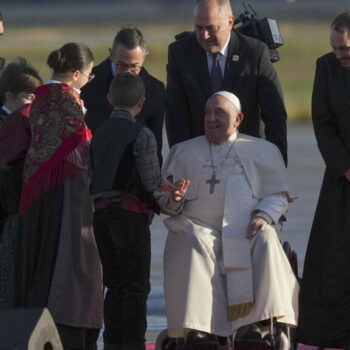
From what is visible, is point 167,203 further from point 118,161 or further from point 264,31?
point 264,31

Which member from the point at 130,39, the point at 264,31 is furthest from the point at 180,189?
the point at 264,31

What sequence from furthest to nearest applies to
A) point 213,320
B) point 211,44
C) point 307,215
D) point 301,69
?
1. point 301,69
2. point 307,215
3. point 211,44
4. point 213,320

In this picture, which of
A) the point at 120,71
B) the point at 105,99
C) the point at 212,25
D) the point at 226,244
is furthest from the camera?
the point at 105,99

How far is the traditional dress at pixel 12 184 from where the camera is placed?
801 centimetres

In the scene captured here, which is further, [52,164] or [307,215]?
[307,215]

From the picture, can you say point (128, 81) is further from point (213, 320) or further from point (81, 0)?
point (81, 0)

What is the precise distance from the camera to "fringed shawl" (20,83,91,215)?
7.88 m

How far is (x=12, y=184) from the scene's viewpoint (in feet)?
26.6

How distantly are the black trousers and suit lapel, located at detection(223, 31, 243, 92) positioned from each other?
102cm

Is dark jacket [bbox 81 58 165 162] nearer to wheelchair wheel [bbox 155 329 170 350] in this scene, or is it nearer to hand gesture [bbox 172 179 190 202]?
hand gesture [bbox 172 179 190 202]

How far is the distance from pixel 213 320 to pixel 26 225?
1.13 m

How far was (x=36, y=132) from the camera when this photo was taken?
7.90 metres

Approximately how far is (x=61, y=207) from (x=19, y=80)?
2.60 feet

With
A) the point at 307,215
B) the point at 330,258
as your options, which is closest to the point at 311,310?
the point at 330,258
